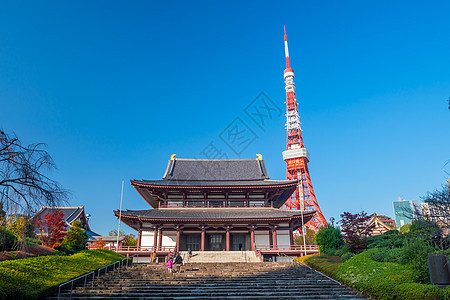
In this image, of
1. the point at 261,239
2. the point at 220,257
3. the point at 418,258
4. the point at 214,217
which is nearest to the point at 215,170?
the point at 214,217

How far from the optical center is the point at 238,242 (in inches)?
1300

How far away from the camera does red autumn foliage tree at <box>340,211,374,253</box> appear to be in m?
20.9

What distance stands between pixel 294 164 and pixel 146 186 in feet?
174

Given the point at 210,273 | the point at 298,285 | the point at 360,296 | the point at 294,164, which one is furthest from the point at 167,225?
the point at 294,164

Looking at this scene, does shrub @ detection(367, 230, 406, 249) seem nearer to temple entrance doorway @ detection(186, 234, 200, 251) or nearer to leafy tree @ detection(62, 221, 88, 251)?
temple entrance doorway @ detection(186, 234, 200, 251)

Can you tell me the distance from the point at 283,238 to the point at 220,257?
8.26 metres

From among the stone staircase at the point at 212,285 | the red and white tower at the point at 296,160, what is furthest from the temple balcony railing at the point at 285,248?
the red and white tower at the point at 296,160

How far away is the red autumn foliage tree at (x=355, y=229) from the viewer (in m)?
20.9

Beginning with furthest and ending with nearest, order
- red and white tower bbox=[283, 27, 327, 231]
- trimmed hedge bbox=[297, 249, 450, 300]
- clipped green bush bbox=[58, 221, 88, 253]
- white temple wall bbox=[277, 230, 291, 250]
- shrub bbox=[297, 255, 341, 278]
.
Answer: red and white tower bbox=[283, 27, 327, 231] < white temple wall bbox=[277, 230, 291, 250] < clipped green bush bbox=[58, 221, 88, 253] < shrub bbox=[297, 255, 341, 278] < trimmed hedge bbox=[297, 249, 450, 300]

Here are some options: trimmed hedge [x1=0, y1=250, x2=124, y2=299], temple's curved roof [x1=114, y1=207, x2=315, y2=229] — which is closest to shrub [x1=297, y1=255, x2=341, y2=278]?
temple's curved roof [x1=114, y1=207, x2=315, y2=229]

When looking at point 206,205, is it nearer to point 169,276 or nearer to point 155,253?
point 155,253

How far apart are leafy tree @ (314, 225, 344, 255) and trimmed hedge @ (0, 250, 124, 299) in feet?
56.8

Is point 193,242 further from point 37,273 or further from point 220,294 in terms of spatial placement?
point 37,273

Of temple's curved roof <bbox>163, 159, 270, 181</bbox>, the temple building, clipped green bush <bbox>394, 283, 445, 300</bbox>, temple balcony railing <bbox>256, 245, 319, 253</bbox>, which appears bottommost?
clipped green bush <bbox>394, 283, 445, 300</bbox>
